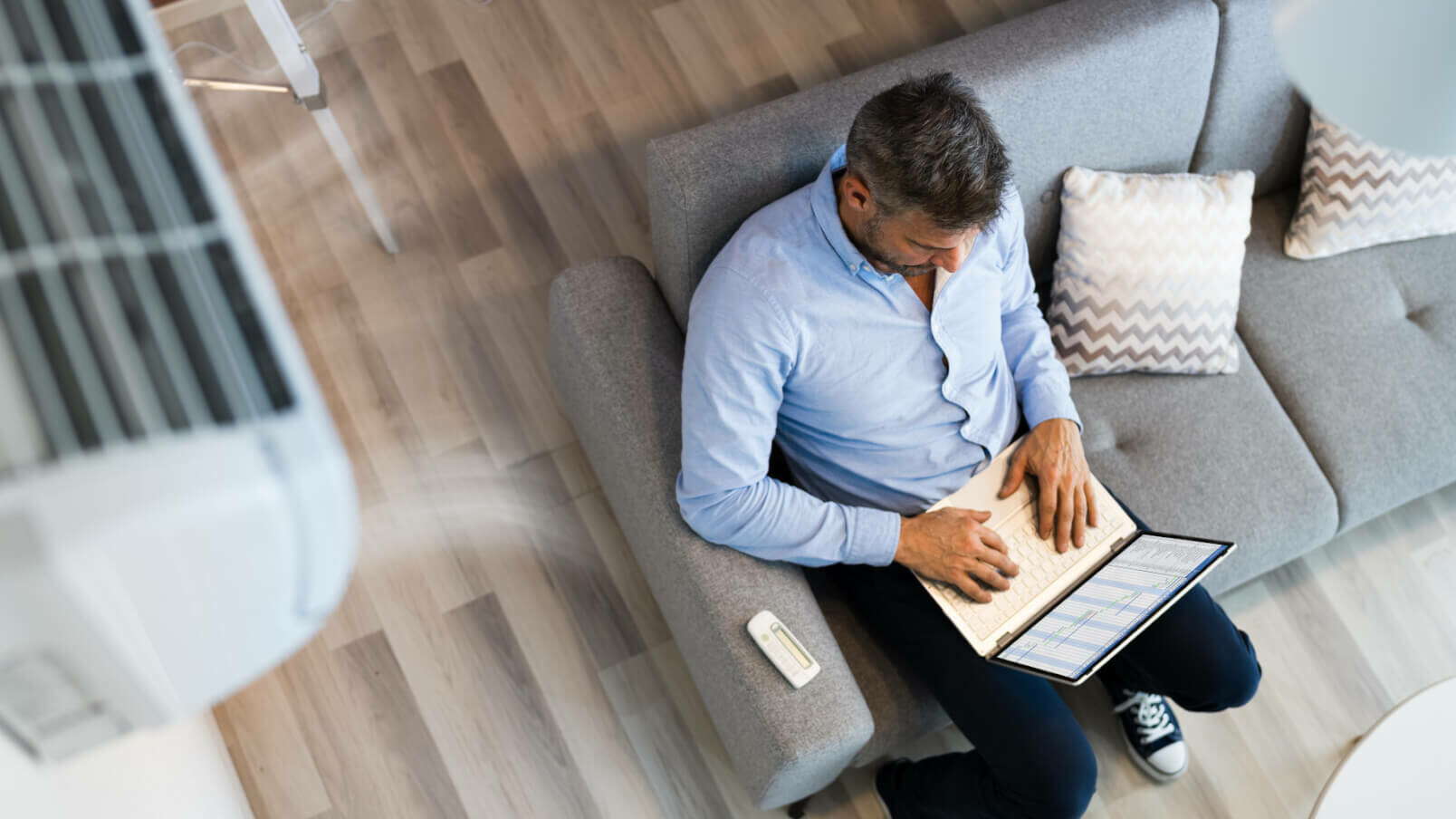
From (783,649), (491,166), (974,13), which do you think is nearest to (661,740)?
(783,649)

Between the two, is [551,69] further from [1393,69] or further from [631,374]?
[1393,69]

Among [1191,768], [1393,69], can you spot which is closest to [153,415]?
[1393,69]

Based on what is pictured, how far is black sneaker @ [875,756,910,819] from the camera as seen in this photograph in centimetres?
181

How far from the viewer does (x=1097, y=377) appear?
189 centimetres

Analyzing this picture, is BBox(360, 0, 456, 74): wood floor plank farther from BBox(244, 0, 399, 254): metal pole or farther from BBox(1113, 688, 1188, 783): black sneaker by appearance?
BBox(1113, 688, 1188, 783): black sneaker

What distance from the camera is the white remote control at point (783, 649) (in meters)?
1.42

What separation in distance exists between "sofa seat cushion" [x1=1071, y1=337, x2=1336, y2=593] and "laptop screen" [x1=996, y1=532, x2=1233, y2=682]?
0.90 ft

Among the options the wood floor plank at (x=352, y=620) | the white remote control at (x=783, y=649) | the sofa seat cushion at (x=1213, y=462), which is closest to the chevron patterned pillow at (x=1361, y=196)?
the sofa seat cushion at (x=1213, y=462)

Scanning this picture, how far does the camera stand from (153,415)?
41 cm

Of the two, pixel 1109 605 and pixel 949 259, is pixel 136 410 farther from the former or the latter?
pixel 1109 605

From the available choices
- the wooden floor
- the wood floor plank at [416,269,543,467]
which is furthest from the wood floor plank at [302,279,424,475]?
the wood floor plank at [416,269,543,467]

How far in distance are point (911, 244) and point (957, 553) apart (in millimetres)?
439

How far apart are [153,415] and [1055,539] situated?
1.36 m

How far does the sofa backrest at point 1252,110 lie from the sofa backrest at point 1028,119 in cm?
4
